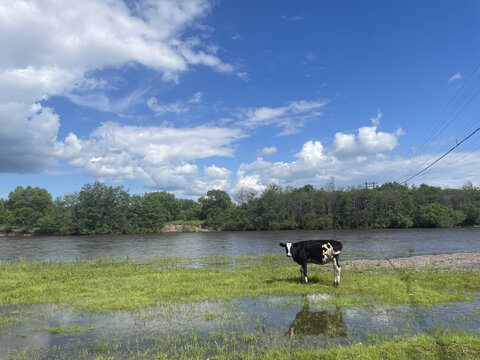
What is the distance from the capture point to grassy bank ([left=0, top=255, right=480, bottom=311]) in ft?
38.3

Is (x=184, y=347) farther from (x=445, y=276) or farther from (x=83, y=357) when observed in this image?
(x=445, y=276)

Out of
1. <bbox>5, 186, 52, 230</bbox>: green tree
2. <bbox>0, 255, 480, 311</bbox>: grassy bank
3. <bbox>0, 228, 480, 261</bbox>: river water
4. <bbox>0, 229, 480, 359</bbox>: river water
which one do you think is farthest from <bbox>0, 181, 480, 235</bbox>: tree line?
<bbox>0, 229, 480, 359</bbox>: river water

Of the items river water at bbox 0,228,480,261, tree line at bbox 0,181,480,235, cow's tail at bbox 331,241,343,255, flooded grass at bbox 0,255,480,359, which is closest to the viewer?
flooded grass at bbox 0,255,480,359

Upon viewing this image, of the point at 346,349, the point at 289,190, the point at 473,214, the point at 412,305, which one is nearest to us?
the point at 346,349

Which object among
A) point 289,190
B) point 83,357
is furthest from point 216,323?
point 289,190

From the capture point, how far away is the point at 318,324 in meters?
9.07

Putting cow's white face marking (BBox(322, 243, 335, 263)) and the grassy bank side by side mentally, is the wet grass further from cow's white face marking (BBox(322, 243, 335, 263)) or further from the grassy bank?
cow's white face marking (BBox(322, 243, 335, 263))

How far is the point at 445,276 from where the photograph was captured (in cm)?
1523

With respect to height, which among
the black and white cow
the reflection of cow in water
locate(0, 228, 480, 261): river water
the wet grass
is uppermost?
the black and white cow

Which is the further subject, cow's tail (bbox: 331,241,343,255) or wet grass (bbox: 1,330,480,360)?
cow's tail (bbox: 331,241,343,255)

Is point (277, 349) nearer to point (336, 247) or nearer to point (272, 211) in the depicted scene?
point (336, 247)

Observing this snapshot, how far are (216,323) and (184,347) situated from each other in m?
1.93

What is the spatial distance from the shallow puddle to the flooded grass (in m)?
0.03

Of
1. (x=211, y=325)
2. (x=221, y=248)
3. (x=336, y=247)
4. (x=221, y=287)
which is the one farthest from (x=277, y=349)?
(x=221, y=248)
